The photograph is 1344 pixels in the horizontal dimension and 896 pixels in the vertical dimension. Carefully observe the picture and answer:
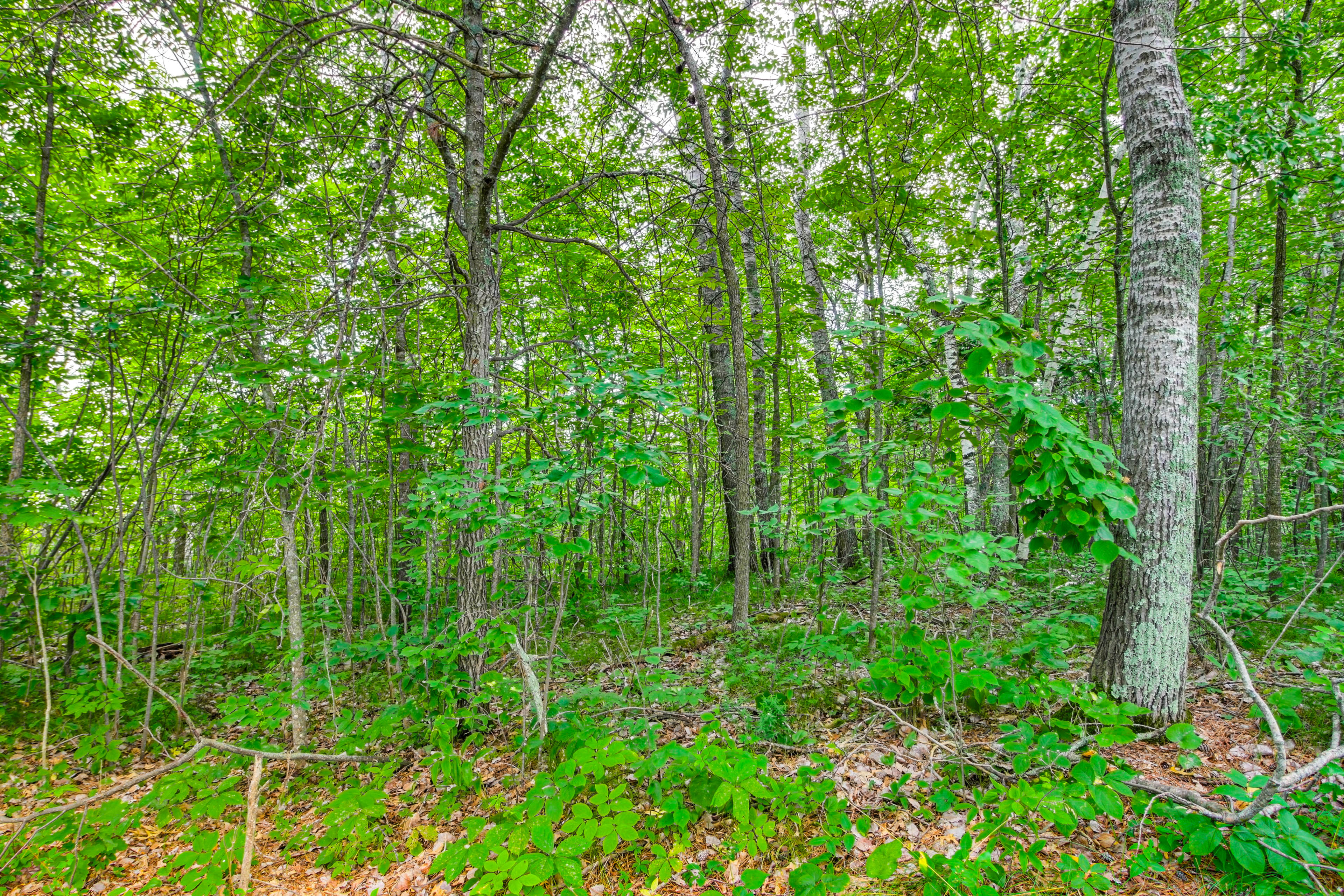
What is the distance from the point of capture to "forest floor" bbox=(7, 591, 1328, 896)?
2.37 m

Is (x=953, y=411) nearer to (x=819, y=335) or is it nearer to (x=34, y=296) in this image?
(x=819, y=335)

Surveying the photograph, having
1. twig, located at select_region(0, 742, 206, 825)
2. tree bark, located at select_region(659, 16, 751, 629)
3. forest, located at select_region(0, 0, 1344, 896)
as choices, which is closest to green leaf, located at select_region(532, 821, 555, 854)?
forest, located at select_region(0, 0, 1344, 896)

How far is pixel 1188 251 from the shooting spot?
9.96 ft

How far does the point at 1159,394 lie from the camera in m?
3.03

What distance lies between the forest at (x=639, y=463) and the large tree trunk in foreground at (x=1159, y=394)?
27 mm

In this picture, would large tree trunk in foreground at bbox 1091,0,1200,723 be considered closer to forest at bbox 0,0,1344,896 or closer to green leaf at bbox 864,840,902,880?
forest at bbox 0,0,1344,896

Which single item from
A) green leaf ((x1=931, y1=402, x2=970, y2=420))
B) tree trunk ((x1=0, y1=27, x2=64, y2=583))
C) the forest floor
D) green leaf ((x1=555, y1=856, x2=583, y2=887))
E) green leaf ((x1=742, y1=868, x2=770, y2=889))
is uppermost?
tree trunk ((x1=0, y1=27, x2=64, y2=583))

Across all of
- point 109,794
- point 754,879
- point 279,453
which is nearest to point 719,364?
point 279,453

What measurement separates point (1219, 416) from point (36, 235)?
37.4 feet

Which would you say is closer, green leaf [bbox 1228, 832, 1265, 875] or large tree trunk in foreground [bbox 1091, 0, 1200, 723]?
green leaf [bbox 1228, 832, 1265, 875]

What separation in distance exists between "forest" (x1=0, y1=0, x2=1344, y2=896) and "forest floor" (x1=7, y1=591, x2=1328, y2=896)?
28 mm

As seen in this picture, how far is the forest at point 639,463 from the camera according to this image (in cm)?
241

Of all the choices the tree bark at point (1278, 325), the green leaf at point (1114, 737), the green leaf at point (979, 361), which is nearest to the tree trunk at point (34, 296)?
the green leaf at point (979, 361)

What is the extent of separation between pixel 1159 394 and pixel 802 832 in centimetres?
317
